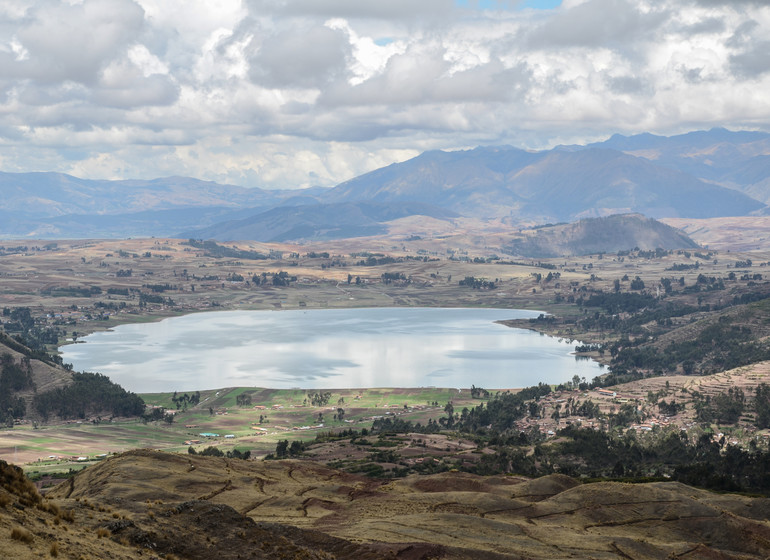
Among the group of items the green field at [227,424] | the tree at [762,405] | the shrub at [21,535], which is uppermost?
the shrub at [21,535]

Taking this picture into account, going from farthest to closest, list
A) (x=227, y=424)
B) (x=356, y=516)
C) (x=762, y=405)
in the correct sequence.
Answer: (x=227, y=424) < (x=762, y=405) < (x=356, y=516)

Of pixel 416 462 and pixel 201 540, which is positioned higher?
pixel 201 540

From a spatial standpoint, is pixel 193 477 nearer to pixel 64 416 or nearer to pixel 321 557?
pixel 321 557

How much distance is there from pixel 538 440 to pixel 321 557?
81540mm

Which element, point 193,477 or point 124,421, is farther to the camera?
point 124,421

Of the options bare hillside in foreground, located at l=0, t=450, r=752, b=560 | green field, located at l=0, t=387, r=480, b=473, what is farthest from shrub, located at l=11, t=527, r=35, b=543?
green field, located at l=0, t=387, r=480, b=473

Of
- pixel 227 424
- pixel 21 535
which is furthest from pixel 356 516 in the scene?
pixel 227 424

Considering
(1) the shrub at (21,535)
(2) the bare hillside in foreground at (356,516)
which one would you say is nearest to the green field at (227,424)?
(2) the bare hillside in foreground at (356,516)

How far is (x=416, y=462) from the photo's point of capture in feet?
269

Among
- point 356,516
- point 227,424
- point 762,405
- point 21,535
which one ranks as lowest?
point 227,424

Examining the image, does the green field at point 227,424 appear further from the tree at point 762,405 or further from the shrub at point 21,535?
the shrub at point 21,535

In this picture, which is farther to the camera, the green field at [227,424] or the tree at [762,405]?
the tree at [762,405]

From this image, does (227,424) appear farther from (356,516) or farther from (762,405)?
(356,516)

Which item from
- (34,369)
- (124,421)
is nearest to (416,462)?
(124,421)
